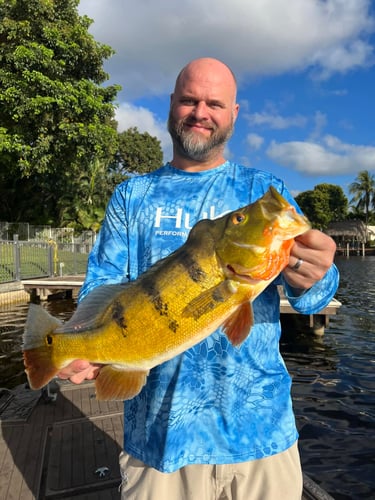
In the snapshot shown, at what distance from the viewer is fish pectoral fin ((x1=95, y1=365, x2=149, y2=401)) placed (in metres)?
1.92

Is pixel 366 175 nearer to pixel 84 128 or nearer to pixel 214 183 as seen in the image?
pixel 84 128

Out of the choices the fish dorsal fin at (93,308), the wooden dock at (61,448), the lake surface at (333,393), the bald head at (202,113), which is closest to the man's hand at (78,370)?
the fish dorsal fin at (93,308)

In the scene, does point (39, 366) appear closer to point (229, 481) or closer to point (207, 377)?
point (207, 377)

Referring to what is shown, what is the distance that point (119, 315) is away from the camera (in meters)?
1.92

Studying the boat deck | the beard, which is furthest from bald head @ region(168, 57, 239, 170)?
the boat deck

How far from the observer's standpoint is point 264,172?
2465 millimetres

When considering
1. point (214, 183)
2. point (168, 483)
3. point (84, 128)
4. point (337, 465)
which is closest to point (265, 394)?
point (168, 483)

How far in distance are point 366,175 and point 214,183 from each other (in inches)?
3267

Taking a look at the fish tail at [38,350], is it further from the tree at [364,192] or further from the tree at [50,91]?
the tree at [364,192]

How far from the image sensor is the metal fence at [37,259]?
1872cm

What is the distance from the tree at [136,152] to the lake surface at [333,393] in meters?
39.1

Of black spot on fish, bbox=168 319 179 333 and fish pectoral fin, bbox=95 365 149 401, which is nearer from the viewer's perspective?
black spot on fish, bbox=168 319 179 333

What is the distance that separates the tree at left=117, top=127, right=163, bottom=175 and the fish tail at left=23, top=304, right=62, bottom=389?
51.4 metres

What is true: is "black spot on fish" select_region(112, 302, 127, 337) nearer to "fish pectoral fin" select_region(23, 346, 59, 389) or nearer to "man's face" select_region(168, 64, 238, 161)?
"fish pectoral fin" select_region(23, 346, 59, 389)
